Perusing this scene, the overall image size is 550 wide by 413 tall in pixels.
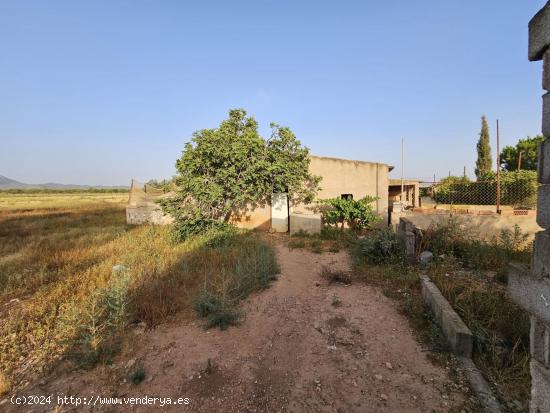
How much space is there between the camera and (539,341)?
141 centimetres

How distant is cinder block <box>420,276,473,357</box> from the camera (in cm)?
284

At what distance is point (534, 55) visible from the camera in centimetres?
141

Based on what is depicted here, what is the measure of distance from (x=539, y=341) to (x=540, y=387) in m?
0.25

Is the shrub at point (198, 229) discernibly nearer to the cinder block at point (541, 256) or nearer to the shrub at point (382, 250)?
the shrub at point (382, 250)

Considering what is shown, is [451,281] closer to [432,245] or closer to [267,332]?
[432,245]

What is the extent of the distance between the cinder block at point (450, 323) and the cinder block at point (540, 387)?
154cm

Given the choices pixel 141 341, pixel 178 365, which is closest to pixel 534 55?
pixel 178 365

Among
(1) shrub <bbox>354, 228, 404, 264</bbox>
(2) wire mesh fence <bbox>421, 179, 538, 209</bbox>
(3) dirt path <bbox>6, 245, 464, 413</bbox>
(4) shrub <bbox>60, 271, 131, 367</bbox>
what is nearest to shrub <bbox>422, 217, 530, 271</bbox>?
(1) shrub <bbox>354, 228, 404, 264</bbox>

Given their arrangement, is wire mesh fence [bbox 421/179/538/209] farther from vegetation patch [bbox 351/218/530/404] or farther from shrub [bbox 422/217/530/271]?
vegetation patch [bbox 351/218/530/404]

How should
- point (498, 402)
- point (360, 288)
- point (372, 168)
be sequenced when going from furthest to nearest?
point (372, 168), point (360, 288), point (498, 402)

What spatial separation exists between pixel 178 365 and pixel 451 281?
4.59 m

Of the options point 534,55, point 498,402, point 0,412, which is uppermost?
point 534,55

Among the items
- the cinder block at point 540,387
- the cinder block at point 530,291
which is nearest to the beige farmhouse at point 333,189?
the cinder block at point 530,291

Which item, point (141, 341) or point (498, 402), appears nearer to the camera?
point (498, 402)
